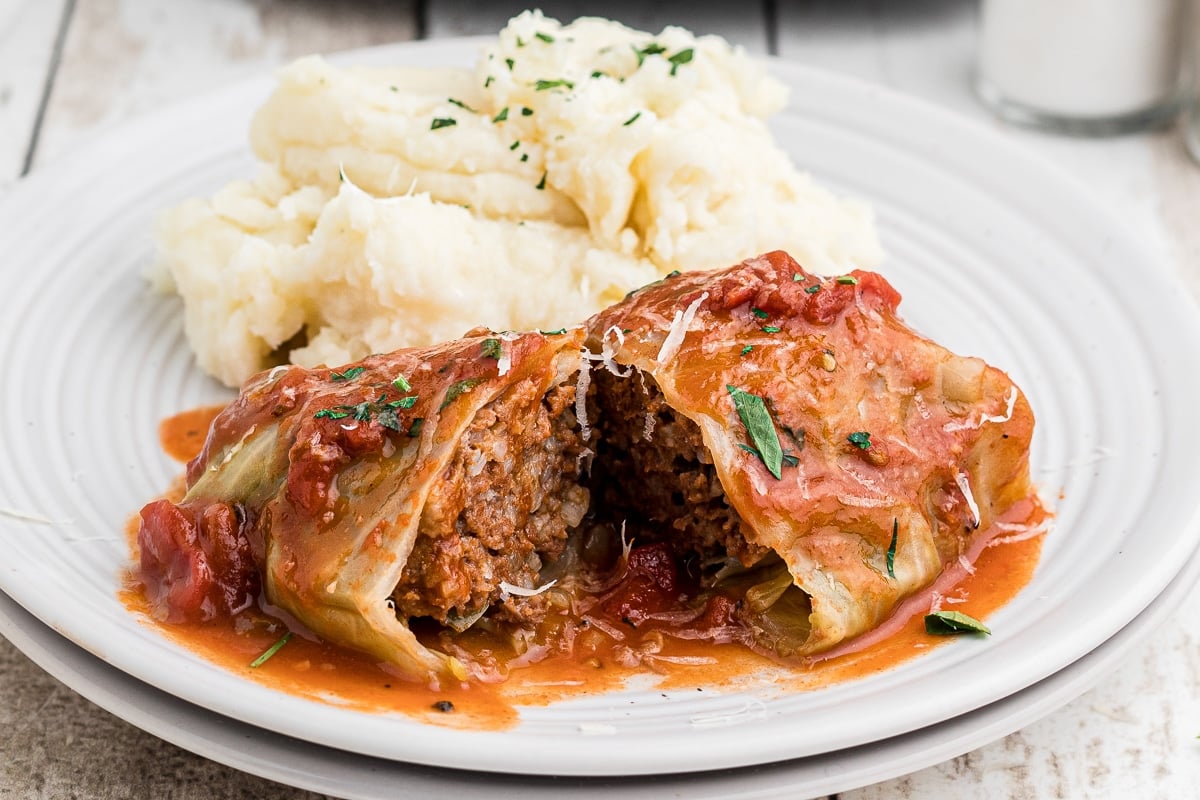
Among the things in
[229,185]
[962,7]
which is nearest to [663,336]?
[229,185]

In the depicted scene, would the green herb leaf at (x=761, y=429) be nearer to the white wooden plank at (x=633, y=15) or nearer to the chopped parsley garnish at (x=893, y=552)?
the chopped parsley garnish at (x=893, y=552)

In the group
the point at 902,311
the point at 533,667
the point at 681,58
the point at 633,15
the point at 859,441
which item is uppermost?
the point at 681,58

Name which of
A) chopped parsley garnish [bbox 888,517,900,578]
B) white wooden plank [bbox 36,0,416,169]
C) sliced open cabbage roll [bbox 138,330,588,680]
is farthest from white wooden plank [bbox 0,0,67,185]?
chopped parsley garnish [bbox 888,517,900,578]

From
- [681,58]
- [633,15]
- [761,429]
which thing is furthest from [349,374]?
[633,15]

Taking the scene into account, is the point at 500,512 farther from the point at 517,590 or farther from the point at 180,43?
the point at 180,43

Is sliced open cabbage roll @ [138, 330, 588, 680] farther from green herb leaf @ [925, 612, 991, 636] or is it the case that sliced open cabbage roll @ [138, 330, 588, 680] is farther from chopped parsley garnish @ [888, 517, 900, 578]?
green herb leaf @ [925, 612, 991, 636]
